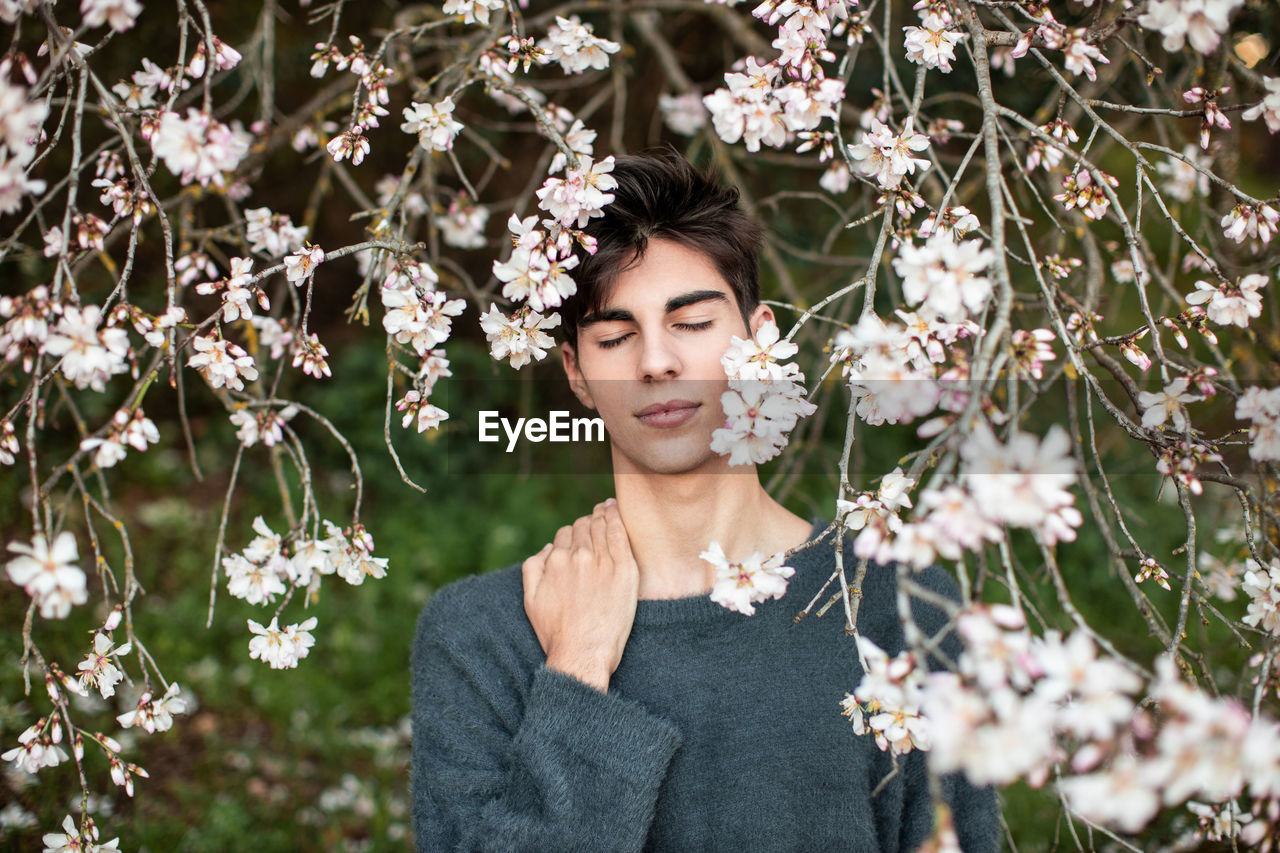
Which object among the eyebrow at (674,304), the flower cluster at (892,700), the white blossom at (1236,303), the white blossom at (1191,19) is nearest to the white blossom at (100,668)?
the eyebrow at (674,304)

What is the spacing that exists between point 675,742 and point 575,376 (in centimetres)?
68

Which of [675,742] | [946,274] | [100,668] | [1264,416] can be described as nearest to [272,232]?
[100,668]

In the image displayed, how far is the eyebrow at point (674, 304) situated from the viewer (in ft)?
4.67

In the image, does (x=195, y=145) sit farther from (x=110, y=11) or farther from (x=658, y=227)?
(x=658, y=227)

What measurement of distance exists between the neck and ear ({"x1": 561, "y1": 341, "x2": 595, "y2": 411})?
6.1 inches

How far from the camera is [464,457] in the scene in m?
4.72

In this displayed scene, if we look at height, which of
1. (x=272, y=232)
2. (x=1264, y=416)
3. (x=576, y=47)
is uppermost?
(x=576, y=47)

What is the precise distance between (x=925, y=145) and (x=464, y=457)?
12.5ft

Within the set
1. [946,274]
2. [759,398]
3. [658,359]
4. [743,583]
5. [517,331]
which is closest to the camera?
[946,274]

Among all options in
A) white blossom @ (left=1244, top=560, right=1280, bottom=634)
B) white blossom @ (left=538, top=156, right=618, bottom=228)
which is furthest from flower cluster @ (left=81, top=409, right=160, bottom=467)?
white blossom @ (left=1244, top=560, right=1280, bottom=634)

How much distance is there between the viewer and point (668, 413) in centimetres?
145

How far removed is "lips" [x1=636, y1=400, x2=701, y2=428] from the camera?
1.44m

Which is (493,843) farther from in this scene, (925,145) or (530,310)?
(925,145)

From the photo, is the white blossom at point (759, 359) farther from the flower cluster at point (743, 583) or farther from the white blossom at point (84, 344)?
the white blossom at point (84, 344)
